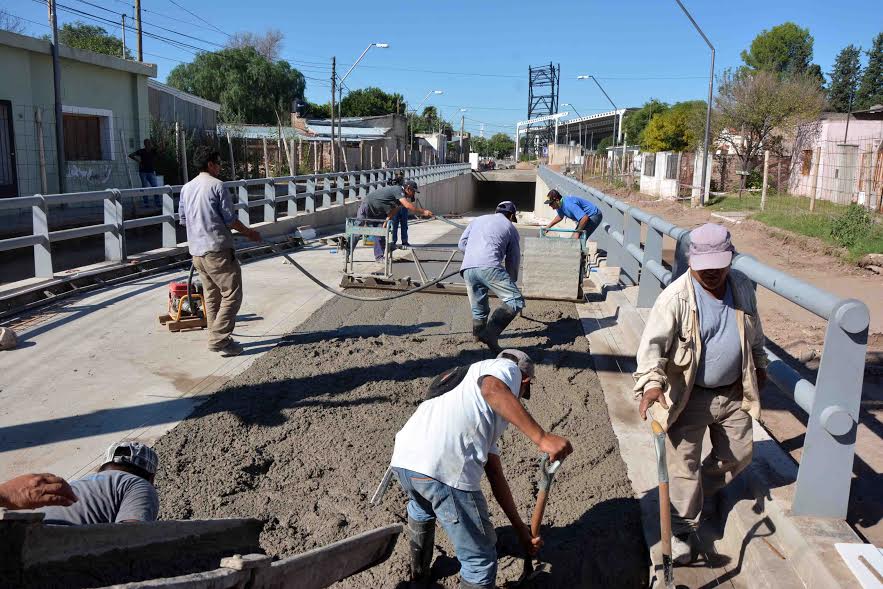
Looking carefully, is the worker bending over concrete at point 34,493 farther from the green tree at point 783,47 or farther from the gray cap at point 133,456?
the green tree at point 783,47

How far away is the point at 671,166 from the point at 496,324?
2900cm

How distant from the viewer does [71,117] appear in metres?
20.7

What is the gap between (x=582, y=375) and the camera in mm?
7086

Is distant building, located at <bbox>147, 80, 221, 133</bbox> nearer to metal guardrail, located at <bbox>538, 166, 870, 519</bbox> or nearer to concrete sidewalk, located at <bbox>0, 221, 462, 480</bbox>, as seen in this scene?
concrete sidewalk, located at <bbox>0, 221, 462, 480</bbox>

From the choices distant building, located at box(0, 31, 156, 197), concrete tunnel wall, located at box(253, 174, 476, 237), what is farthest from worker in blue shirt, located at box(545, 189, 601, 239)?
distant building, located at box(0, 31, 156, 197)

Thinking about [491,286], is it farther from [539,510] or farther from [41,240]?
[41,240]

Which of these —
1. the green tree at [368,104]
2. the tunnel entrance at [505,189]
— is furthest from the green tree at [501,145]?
the tunnel entrance at [505,189]

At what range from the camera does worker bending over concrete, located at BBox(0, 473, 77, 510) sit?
2686 mm

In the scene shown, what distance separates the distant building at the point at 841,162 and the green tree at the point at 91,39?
4735cm

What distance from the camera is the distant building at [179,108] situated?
26.9 meters

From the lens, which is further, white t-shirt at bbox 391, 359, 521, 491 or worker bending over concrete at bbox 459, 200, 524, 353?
worker bending over concrete at bbox 459, 200, 524, 353

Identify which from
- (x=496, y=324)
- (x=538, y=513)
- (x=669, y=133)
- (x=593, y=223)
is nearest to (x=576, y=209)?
(x=593, y=223)

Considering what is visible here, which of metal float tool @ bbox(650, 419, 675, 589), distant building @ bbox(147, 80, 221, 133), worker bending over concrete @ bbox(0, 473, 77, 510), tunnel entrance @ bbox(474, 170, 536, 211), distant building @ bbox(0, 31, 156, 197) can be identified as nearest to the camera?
worker bending over concrete @ bbox(0, 473, 77, 510)

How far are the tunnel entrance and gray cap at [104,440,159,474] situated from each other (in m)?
60.3
